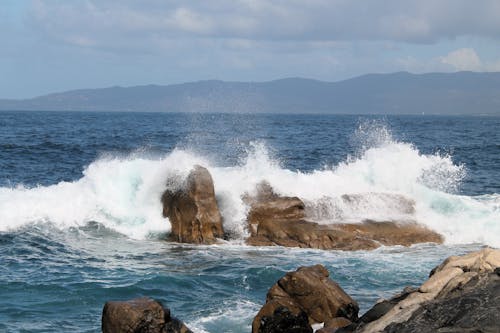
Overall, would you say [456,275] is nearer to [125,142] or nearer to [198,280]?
[198,280]

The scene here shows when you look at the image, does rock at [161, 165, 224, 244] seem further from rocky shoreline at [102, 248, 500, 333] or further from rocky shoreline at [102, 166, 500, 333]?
rocky shoreline at [102, 248, 500, 333]

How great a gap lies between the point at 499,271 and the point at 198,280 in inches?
243

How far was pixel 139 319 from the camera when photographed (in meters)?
9.45

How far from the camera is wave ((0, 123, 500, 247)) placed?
734 inches

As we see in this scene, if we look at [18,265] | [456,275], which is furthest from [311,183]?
[456,275]

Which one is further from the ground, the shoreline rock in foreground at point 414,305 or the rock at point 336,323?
the shoreline rock in foreground at point 414,305

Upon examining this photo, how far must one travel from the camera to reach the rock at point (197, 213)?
17.3 metres

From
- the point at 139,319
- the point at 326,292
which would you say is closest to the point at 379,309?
the point at 326,292

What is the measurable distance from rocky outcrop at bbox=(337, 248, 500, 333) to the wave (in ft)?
27.1

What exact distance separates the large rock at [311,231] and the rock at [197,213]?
884mm

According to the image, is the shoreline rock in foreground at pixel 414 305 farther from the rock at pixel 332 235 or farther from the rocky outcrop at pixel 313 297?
the rock at pixel 332 235

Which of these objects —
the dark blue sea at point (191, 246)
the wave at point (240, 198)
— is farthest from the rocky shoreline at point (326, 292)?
the wave at point (240, 198)

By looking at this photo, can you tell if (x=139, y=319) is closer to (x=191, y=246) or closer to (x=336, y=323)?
(x=336, y=323)

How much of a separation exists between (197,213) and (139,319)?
7.96 m
